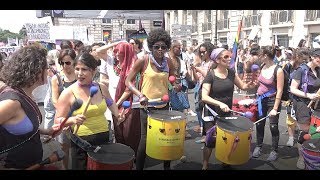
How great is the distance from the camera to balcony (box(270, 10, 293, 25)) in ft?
73.5

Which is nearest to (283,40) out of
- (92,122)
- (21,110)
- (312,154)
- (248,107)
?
(248,107)

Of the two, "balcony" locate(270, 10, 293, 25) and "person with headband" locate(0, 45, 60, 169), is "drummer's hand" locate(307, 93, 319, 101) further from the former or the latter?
"balcony" locate(270, 10, 293, 25)

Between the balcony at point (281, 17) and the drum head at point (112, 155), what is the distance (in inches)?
859

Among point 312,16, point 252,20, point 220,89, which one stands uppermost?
point 252,20

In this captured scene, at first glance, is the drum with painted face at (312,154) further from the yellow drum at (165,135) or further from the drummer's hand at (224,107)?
the yellow drum at (165,135)

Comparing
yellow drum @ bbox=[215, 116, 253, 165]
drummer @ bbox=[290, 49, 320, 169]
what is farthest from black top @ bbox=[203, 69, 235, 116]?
drummer @ bbox=[290, 49, 320, 169]

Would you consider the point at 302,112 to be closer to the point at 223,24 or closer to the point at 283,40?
the point at 283,40

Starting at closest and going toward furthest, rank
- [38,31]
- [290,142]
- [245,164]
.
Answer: [245,164]
[290,142]
[38,31]

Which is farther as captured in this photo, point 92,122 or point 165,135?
point 165,135

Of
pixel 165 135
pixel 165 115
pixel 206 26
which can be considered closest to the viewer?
pixel 165 135

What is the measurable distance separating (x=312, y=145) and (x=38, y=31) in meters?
10.9

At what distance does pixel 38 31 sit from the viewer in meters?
11.9

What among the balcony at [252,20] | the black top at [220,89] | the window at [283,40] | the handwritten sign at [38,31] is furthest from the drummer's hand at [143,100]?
the balcony at [252,20]

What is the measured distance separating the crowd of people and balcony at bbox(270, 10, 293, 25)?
1805 centimetres
